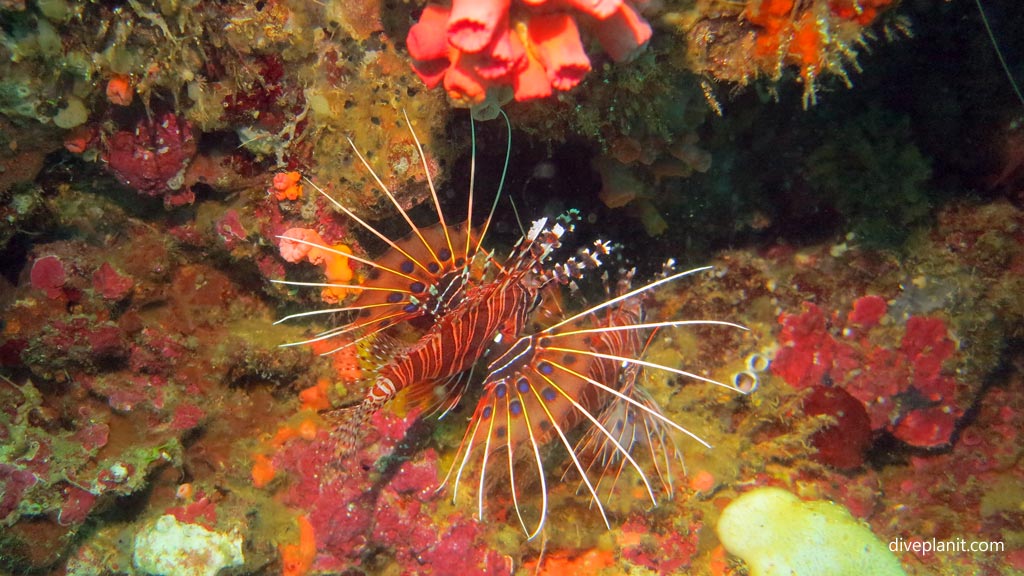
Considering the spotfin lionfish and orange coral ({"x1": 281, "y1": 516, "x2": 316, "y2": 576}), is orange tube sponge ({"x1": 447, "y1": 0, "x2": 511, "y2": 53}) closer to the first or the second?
the spotfin lionfish

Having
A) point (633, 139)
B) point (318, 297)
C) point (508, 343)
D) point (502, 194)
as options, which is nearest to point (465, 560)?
point (508, 343)

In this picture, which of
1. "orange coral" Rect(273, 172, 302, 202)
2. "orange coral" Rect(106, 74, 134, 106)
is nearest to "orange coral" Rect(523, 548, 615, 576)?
"orange coral" Rect(273, 172, 302, 202)

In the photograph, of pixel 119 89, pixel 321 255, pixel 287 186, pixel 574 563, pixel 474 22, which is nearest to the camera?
pixel 474 22

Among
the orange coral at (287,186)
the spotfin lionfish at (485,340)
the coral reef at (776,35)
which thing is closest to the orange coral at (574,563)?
the spotfin lionfish at (485,340)

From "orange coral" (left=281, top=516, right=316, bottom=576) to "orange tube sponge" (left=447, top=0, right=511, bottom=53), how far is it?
330 centimetres

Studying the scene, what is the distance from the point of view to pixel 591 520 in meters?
4.27

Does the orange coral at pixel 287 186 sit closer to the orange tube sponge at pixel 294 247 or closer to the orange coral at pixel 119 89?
the orange tube sponge at pixel 294 247

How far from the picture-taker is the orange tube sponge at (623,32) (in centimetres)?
213

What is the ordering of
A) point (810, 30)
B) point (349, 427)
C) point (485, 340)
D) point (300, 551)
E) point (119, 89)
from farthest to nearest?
point (300, 551) → point (485, 340) → point (119, 89) → point (349, 427) → point (810, 30)

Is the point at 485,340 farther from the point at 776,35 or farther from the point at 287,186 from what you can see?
the point at 776,35

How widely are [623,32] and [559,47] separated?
300mm

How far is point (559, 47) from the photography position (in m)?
2.11

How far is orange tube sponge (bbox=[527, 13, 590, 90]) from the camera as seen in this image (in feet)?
6.88

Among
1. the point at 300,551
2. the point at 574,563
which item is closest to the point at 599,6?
the point at 300,551
